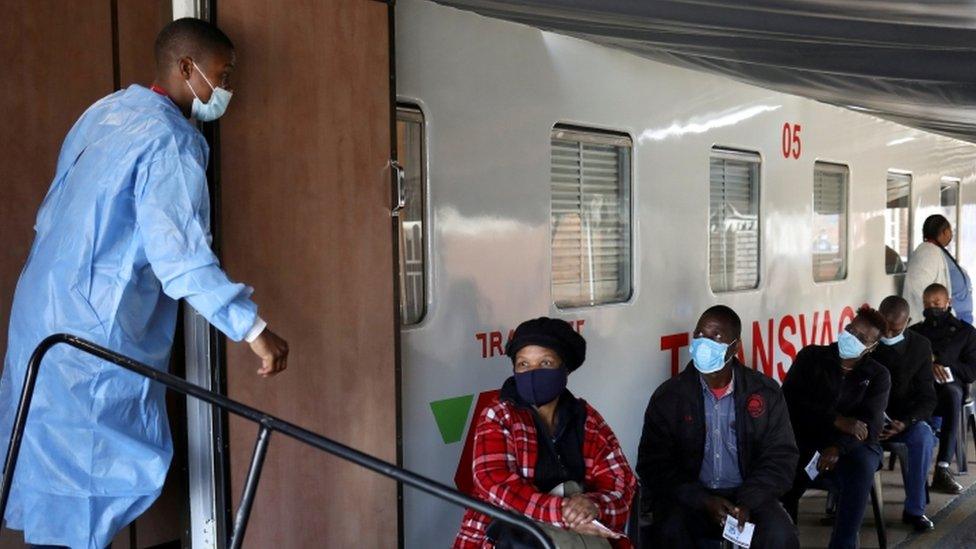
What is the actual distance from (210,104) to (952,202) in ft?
26.2

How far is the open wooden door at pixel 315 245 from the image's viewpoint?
272 centimetres

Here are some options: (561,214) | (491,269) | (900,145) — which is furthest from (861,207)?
(491,269)

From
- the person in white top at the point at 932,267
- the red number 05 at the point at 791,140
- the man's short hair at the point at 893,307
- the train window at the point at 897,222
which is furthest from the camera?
the train window at the point at 897,222

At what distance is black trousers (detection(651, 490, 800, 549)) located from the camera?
3.56 m

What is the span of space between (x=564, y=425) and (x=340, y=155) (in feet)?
3.42

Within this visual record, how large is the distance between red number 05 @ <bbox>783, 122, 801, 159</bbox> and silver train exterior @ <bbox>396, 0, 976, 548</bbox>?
0.01m

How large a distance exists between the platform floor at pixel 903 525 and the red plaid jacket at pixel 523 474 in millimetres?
2244

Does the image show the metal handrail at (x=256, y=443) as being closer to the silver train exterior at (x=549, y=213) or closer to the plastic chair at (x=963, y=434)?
the silver train exterior at (x=549, y=213)

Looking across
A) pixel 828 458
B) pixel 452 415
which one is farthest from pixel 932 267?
pixel 452 415

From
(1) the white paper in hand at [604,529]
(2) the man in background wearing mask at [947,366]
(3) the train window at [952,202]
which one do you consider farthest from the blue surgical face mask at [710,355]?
(3) the train window at [952,202]

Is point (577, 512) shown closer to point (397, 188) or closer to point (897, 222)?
point (397, 188)

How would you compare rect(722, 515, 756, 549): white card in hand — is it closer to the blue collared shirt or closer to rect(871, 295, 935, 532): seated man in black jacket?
the blue collared shirt

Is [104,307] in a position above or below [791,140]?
below

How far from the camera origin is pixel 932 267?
6801 mm
